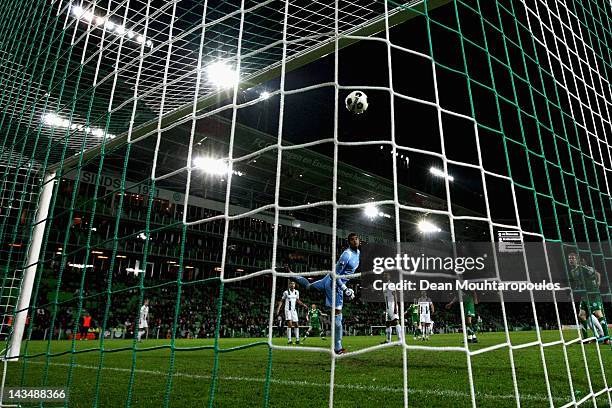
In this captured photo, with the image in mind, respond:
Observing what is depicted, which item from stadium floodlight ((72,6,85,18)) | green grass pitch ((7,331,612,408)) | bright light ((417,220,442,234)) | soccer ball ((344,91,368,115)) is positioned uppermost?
bright light ((417,220,442,234))

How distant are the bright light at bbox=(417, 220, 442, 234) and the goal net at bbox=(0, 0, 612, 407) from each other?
0.20 meters

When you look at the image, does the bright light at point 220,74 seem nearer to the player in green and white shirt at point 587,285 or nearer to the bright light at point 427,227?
the player in green and white shirt at point 587,285

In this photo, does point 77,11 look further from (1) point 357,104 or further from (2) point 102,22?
(1) point 357,104

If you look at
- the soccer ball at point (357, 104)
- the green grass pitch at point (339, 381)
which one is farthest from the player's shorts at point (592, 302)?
the soccer ball at point (357, 104)

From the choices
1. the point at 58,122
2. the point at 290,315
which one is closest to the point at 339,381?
the point at 58,122

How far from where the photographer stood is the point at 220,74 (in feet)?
13.7

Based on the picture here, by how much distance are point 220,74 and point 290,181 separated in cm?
1749

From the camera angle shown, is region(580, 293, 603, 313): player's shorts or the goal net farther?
region(580, 293, 603, 313): player's shorts

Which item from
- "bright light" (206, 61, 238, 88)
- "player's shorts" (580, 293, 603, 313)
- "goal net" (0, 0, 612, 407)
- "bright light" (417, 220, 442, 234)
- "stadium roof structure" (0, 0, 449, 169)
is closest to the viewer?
"goal net" (0, 0, 612, 407)

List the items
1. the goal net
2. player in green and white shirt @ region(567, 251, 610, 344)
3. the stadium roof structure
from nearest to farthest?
1. the goal net
2. player in green and white shirt @ region(567, 251, 610, 344)
3. the stadium roof structure

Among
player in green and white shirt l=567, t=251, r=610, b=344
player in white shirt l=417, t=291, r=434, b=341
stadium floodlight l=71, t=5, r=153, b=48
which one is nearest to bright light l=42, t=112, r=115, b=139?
stadium floodlight l=71, t=5, r=153, b=48

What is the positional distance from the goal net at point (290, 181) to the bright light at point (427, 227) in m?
0.20

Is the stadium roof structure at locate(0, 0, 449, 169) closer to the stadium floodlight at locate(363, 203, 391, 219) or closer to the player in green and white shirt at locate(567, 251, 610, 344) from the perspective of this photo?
the player in green and white shirt at locate(567, 251, 610, 344)

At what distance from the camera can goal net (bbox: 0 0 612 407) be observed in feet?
8.38
